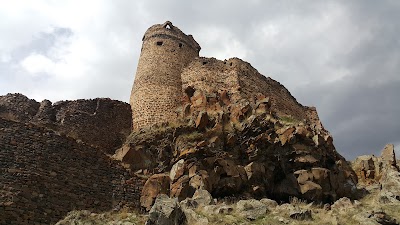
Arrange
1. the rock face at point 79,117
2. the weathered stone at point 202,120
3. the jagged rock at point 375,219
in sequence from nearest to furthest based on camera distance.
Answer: the jagged rock at point 375,219, the weathered stone at point 202,120, the rock face at point 79,117

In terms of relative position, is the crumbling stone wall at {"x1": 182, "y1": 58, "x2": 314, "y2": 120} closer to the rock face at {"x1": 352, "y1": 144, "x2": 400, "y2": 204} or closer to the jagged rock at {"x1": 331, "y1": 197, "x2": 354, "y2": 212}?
the rock face at {"x1": 352, "y1": 144, "x2": 400, "y2": 204}

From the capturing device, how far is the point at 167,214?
37.7 feet

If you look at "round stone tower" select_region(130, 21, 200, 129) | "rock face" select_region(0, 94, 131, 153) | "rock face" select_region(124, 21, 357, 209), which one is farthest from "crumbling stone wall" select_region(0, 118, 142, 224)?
"round stone tower" select_region(130, 21, 200, 129)

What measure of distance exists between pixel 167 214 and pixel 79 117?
1211cm

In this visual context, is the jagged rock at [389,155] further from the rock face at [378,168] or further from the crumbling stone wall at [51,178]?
the crumbling stone wall at [51,178]

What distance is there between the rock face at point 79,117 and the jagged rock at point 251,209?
10.7m

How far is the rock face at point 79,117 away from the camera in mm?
21125

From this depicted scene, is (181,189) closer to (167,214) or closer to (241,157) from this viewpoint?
(241,157)

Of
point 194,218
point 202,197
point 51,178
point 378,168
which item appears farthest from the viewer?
point 378,168

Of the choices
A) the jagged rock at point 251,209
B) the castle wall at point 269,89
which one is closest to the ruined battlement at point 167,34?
the castle wall at point 269,89

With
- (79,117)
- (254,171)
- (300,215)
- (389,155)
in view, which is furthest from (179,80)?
(300,215)

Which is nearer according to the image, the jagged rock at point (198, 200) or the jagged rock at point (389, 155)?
the jagged rock at point (198, 200)

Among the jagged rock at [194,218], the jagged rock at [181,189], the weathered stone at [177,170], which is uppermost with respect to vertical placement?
the weathered stone at [177,170]

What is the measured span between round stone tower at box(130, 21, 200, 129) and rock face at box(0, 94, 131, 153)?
1107mm
